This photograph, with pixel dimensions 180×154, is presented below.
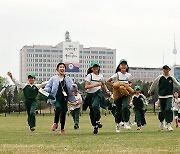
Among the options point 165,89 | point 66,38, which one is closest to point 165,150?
point 165,89

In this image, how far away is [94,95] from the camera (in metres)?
12.7

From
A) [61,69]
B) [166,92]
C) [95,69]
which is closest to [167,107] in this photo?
[166,92]

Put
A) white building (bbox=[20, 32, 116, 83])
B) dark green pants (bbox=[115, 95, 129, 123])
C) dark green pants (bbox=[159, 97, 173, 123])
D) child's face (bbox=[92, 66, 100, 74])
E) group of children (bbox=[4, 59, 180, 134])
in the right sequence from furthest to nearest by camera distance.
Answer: white building (bbox=[20, 32, 116, 83]) → dark green pants (bbox=[159, 97, 173, 123]) → dark green pants (bbox=[115, 95, 129, 123]) → child's face (bbox=[92, 66, 100, 74]) → group of children (bbox=[4, 59, 180, 134])

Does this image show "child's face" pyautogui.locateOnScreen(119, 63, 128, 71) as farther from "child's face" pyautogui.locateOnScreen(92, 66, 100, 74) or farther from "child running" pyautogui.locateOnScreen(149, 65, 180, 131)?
"child running" pyautogui.locateOnScreen(149, 65, 180, 131)

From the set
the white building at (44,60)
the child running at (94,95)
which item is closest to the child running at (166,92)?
the child running at (94,95)

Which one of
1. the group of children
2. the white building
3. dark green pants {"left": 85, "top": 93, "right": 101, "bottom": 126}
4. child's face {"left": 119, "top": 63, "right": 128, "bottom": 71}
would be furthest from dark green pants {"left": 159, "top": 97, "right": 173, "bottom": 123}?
the white building

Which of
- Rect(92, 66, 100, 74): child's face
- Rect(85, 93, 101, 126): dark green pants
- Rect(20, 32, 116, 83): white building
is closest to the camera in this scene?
Rect(85, 93, 101, 126): dark green pants

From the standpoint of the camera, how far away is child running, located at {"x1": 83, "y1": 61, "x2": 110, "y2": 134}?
12508 millimetres

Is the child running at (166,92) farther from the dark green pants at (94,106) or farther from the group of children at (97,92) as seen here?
the dark green pants at (94,106)

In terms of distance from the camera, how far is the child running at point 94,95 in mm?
12508

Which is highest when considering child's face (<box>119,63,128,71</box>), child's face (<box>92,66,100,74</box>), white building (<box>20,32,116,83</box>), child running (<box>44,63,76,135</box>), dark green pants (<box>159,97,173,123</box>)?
white building (<box>20,32,116,83</box>)

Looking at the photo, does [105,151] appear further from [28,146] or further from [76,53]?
[76,53]

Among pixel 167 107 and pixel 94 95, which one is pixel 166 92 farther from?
pixel 94 95

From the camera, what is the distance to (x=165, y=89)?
13.4 m
